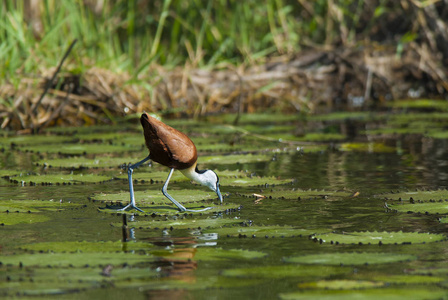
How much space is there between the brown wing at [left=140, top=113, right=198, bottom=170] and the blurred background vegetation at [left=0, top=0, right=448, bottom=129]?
457 cm

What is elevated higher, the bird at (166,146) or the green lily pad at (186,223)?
the bird at (166,146)

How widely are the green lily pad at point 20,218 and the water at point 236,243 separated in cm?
2

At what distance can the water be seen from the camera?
1960mm

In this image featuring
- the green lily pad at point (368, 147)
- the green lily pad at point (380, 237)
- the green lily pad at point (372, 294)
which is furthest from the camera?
the green lily pad at point (368, 147)

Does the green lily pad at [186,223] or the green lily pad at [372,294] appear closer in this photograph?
the green lily pad at [372,294]

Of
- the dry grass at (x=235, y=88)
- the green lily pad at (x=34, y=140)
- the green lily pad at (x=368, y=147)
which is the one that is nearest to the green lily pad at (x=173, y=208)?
the green lily pad at (x=368, y=147)

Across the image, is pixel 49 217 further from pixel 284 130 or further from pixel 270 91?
pixel 270 91

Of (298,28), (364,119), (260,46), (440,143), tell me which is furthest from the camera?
(298,28)

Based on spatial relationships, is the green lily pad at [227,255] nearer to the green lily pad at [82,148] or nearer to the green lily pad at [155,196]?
the green lily pad at [155,196]

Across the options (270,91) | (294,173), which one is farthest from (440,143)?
(270,91)

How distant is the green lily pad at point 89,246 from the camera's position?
2354 millimetres

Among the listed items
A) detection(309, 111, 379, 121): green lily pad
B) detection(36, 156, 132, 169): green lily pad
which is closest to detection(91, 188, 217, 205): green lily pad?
detection(36, 156, 132, 169): green lily pad

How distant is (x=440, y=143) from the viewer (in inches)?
231

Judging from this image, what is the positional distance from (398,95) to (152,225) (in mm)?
8060
